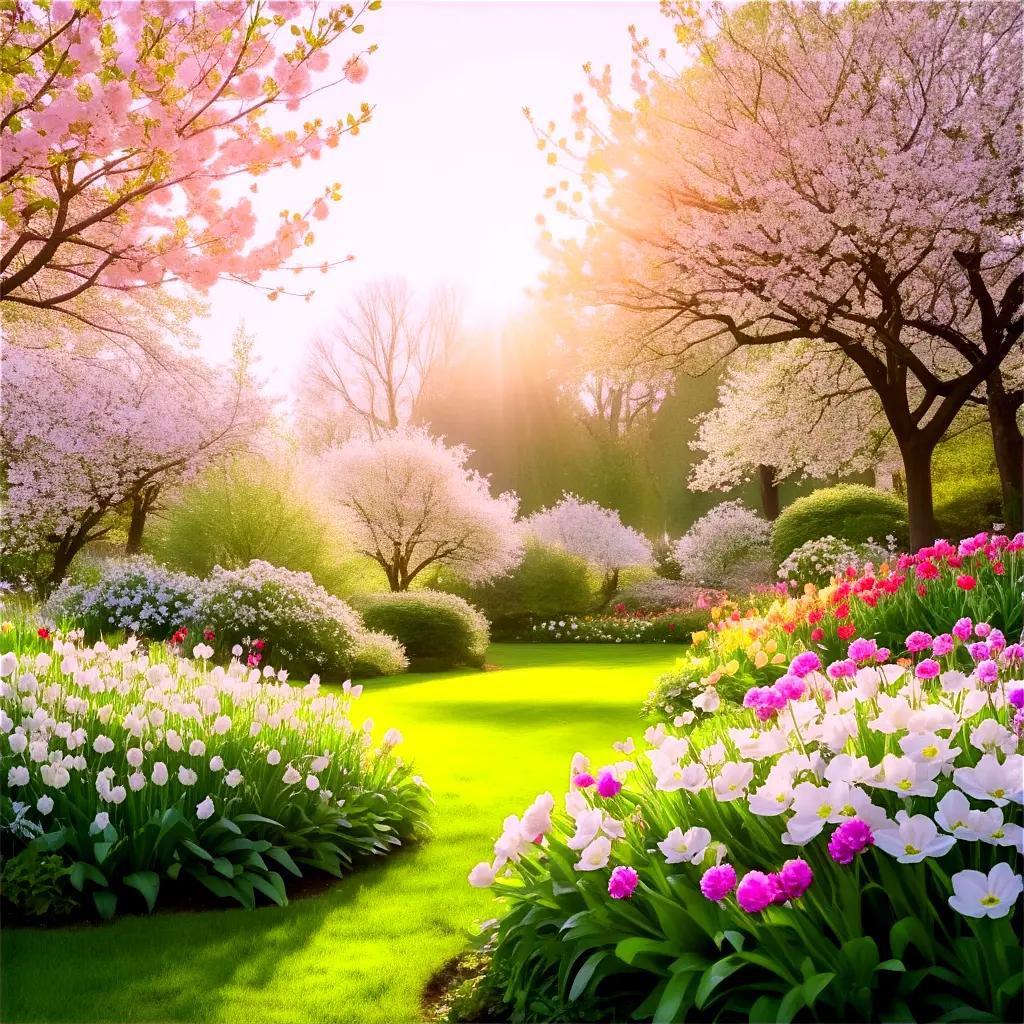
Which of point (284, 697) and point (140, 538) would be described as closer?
point (284, 697)

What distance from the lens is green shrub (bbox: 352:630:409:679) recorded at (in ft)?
48.0

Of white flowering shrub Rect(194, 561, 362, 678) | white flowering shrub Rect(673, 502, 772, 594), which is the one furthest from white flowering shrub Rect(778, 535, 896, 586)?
white flowering shrub Rect(194, 561, 362, 678)

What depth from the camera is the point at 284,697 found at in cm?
597

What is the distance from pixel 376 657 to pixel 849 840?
12.9 meters

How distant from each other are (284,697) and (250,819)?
1474 mm

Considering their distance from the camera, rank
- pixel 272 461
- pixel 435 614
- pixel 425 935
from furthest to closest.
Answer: pixel 272 461 → pixel 435 614 → pixel 425 935

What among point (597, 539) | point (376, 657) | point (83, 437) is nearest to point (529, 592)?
point (597, 539)

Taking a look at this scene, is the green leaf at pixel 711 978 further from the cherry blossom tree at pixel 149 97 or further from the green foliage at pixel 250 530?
the green foliage at pixel 250 530

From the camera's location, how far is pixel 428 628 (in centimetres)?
1716

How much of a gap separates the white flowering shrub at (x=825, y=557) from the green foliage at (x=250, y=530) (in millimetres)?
9281

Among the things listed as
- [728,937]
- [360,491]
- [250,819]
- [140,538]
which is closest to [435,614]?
[360,491]

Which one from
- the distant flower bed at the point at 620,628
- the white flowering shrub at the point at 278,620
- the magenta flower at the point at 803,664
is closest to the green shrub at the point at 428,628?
the white flowering shrub at the point at 278,620

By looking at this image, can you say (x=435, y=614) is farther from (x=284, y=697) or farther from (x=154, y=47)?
(x=154, y=47)

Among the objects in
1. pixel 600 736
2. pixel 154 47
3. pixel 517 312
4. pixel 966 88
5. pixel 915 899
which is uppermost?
pixel 517 312
